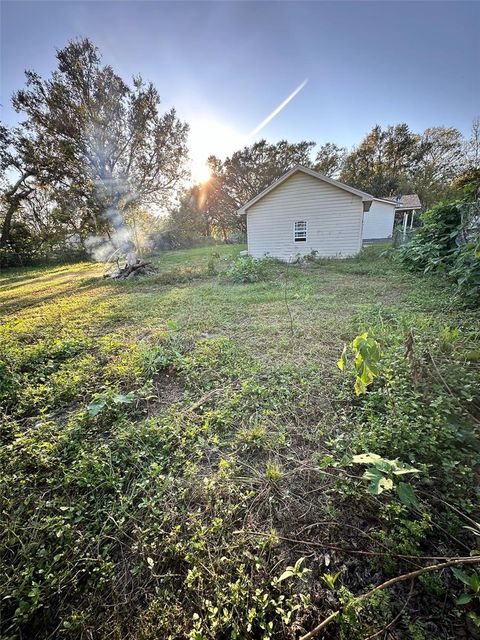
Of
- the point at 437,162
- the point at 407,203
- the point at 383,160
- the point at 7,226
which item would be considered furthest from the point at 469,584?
the point at 383,160

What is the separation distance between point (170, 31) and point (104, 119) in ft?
41.2

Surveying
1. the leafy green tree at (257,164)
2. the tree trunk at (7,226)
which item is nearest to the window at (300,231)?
the tree trunk at (7,226)

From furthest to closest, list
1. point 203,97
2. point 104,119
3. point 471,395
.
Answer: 1. point 104,119
2. point 203,97
3. point 471,395

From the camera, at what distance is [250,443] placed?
192 cm

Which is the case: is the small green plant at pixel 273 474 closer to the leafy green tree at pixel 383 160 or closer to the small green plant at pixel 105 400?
the small green plant at pixel 105 400

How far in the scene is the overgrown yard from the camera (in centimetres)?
107

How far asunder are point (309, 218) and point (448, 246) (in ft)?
17.9

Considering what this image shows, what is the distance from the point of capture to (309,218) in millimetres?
11000

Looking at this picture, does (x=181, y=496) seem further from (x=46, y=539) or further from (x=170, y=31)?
(x=170, y=31)

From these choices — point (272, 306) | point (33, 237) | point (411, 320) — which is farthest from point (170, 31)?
point (33, 237)

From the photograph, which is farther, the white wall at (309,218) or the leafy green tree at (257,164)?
the leafy green tree at (257,164)

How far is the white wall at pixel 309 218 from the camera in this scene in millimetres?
10422

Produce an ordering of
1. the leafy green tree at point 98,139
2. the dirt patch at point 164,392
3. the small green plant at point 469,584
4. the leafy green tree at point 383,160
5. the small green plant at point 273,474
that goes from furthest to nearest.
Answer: the leafy green tree at point 383,160 → the leafy green tree at point 98,139 → the dirt patch at point 164,392 → the small green plant at point 273,474 → the small green plant at point 469,584

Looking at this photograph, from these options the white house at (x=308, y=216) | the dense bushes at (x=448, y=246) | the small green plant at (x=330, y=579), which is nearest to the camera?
the small green plant at (x=330, y=579)
